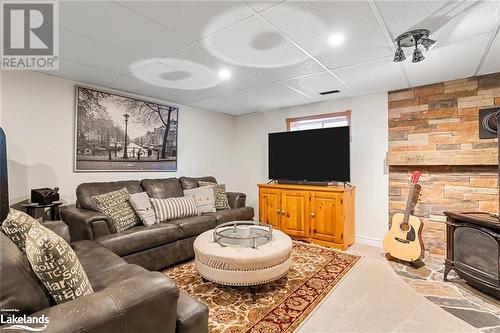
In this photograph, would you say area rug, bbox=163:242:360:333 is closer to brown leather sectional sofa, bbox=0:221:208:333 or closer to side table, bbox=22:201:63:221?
brown leather sectional sofa, bbox=0:221:208:333

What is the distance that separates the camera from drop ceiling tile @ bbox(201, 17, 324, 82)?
82.6 inches

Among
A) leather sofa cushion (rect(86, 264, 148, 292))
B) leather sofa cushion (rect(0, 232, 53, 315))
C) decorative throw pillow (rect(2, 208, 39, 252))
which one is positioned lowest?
leather sofa cushion (rect(86, 264, 148, 292))

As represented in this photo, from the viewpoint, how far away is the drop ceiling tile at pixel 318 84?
323 cm

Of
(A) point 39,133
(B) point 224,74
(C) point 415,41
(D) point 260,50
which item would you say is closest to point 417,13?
(C) point 415,41

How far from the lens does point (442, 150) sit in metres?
3.32

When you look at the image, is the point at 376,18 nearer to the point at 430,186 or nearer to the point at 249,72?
the point at 249,72

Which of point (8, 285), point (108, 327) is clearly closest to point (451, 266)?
point (108, 327)

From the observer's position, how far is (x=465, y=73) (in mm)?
3043

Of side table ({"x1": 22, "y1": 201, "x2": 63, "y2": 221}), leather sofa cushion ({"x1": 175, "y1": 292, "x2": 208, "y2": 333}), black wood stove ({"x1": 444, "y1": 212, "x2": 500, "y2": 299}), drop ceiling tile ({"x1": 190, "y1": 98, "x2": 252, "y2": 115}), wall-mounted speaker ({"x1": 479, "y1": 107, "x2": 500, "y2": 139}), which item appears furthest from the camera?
drop ceiling tile ({"x1": 190, "y1": 98, "x2": 252, "y2": 115})

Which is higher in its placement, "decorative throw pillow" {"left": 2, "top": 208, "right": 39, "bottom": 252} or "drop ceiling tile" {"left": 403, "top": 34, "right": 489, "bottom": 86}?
"drop ceiling tile" {"left": 403, "top": 34, "right": 489, "bottom": 86}

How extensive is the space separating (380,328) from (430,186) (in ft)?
7.63

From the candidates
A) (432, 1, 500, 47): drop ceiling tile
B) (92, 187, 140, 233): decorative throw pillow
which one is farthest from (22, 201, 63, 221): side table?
(432, 1, 500, 47): drop ceiling tile

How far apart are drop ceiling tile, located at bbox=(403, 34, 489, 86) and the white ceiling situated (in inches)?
0.4

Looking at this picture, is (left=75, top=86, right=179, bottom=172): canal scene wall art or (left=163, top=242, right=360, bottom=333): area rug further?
(left=75, top=86, right=179, bottom=172): canal scene wall art
